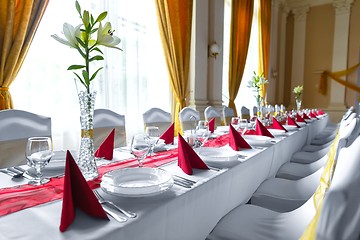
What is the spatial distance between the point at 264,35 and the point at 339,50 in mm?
2132

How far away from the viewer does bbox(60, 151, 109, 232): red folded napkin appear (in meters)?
0.68

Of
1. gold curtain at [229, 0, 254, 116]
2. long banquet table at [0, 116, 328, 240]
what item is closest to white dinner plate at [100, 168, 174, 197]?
long banquet table at [0, 116, 328, 240]

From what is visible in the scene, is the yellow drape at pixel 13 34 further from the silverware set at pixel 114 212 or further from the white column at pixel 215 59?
the white column at pixel 215 59

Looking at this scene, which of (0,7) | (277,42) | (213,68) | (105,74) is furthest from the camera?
(277,42)

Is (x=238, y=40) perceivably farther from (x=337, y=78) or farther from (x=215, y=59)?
(x=337, y=78)

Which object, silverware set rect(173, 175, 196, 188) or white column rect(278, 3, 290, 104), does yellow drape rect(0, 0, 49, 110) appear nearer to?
silverware set rect(173, 175, 196, 188)

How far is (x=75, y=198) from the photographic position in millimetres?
733

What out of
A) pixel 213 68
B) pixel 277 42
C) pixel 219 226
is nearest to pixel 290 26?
pixel 277 42

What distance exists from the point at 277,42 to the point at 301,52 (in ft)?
2.54

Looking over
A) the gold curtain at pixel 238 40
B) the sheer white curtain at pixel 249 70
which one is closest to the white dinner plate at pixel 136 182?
the gold curtain at pixel 238 40

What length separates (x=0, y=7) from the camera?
7.20 feet

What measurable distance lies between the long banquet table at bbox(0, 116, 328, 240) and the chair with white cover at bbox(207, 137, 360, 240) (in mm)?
67

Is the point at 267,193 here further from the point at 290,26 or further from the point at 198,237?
the point at 290,26

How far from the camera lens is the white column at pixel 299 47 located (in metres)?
7.56
